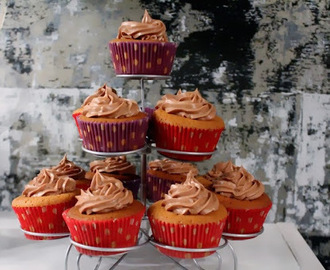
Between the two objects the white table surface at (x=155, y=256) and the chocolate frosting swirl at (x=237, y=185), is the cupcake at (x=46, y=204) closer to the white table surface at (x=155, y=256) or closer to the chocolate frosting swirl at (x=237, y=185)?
the white table surface at (x=155, y=256)

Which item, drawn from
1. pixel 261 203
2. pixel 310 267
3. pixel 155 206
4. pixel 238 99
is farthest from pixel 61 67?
pixel 310 267

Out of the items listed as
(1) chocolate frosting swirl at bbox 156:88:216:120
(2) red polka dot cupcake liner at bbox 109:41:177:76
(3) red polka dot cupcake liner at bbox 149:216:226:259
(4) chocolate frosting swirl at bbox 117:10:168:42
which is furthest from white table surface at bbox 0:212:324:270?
(4) chocolate frosting swirl at bbox 117:10:168:42

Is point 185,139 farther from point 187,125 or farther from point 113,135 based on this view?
point 113,135

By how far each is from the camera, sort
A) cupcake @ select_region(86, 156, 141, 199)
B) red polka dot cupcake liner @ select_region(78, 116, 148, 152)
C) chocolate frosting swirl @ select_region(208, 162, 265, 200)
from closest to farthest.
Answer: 1. red polka dot cupcake liner @ select_region(78, 116, 148, 152)
2. chocolate frosting swirl @ select_region(208, 162, 265, 200)
3. cupcake @ select_region(86, 156, 141, 199)

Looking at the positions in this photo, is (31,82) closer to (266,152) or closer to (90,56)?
(90,56)

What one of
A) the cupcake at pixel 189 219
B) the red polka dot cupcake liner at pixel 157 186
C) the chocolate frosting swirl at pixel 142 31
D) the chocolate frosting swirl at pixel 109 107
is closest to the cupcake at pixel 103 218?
the cupcake at pixel 189 219

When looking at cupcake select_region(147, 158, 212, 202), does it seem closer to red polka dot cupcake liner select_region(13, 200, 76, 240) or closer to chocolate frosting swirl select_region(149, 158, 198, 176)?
chocolate frosting swirl select_region(149, 158, 198, 176)
